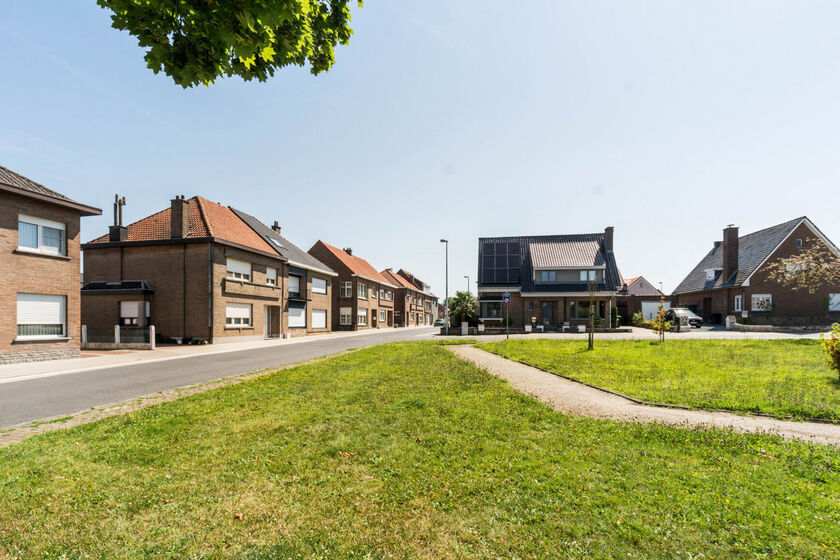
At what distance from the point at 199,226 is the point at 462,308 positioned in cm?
2152

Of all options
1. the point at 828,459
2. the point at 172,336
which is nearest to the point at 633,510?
the point at 828,459

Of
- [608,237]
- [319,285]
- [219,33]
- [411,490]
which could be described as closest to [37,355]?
[219,33]

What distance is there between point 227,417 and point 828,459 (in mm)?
8108

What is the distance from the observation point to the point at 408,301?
213ft

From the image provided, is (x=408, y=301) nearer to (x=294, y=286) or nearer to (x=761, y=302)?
(x=294, y=286)

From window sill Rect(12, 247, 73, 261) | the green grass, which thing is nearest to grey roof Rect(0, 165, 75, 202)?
window sill Rect(12, 247, 73, 261)

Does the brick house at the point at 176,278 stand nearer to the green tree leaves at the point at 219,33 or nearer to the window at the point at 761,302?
the green tree leaves at the point at 219,33

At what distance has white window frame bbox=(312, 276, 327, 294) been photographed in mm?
36156

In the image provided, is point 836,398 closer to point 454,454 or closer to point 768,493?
point 768,493

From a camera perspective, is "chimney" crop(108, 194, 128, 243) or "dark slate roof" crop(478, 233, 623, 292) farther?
"dark slate roof" crop(478, 233, 623, 292)

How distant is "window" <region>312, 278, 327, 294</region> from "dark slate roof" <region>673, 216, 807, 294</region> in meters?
38.5

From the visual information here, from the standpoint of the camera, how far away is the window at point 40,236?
14953 mm

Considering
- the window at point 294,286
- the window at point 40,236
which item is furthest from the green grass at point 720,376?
the window at point 294,286

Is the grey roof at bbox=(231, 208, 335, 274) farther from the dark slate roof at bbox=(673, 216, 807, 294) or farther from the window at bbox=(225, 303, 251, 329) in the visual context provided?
the dark slate roof at bbox=(673, 216, 807, 294)
